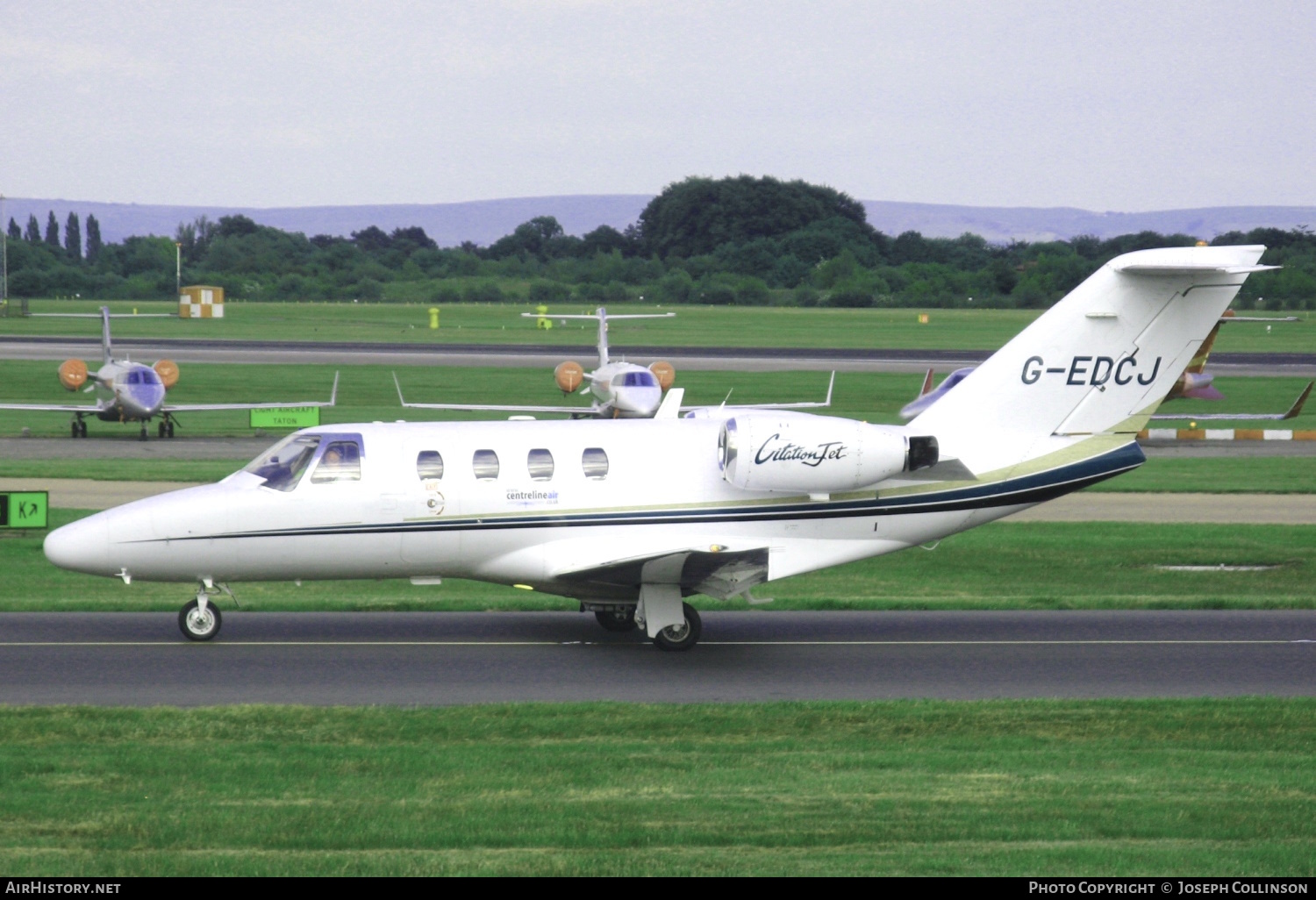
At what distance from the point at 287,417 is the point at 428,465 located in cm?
2751

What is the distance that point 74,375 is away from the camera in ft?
146

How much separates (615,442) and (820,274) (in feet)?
387

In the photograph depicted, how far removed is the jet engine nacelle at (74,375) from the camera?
44.4 meters

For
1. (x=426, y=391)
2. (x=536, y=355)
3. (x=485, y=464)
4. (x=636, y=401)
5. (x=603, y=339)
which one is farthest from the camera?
(x=536, y=355)

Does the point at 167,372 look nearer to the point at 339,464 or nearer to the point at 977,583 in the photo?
the point at 977,583

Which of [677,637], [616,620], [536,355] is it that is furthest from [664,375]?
[677,637]

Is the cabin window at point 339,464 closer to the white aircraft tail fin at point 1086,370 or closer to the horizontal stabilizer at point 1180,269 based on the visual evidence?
the white aircraft tail fin at point 1086,370

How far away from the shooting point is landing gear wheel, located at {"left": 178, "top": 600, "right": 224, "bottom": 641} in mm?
15539

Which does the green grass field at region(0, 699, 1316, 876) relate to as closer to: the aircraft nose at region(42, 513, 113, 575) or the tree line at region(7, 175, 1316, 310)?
the aircraft nose at region(42, 513, 113, 575)

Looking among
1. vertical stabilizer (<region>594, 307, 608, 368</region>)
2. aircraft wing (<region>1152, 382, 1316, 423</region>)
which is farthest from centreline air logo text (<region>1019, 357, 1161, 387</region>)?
vertical stabilizer (<region>594, 307, 608, 368</region>)

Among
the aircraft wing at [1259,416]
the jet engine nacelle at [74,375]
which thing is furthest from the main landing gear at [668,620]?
the jet engine nacelle at [74,375]

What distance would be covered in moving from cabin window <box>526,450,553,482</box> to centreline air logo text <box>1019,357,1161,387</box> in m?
5.56

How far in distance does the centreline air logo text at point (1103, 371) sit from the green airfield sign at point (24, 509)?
16155 mm

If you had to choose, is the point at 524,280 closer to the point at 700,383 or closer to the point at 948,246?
the point at 948,246
